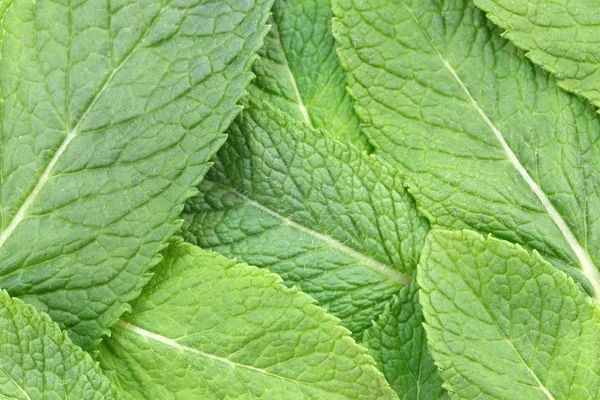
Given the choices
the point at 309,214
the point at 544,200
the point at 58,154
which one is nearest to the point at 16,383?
the point at 58,154

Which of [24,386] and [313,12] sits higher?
[313,12]

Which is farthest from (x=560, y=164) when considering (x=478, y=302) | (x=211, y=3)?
(x=211, y=3)

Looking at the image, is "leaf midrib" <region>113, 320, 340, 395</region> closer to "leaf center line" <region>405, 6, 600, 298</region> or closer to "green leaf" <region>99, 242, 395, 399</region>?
"green leaf" <region>99, 242, 395, 399</region>

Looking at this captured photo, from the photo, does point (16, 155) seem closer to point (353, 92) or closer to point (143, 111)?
point (143, 111)

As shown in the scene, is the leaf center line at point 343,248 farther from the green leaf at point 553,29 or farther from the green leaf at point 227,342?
the green leaf at point 553,29

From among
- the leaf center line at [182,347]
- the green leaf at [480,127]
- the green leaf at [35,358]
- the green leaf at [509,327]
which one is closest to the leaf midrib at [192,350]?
the leaf center line at [182,347]

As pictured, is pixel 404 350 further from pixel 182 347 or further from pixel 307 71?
pixel 307 71
